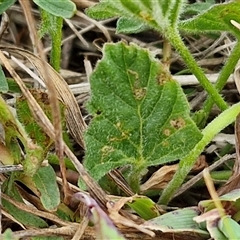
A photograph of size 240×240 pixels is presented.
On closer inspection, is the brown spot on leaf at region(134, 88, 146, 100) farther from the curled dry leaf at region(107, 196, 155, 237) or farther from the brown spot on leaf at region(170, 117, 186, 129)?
the curled dry leaf at region(107, 196, 155, 237)

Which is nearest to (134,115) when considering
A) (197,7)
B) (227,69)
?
(227,69)

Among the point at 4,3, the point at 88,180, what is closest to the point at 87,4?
the point at 4,3

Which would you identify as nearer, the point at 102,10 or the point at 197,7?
the point at 102,10

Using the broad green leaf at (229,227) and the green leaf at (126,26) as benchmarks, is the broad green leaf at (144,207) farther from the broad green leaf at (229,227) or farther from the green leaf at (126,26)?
the green leaf at (126,26)

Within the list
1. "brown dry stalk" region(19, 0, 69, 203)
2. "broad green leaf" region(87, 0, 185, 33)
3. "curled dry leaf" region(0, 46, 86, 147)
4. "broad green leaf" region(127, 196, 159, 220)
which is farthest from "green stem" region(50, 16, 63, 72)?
"broad green leaf" region(127, 196, 159, 220)

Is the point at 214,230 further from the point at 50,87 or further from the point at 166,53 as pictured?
the point at 166,53

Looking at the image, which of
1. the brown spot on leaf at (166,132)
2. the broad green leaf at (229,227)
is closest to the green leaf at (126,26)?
the brown spot on leaf at (166,132)

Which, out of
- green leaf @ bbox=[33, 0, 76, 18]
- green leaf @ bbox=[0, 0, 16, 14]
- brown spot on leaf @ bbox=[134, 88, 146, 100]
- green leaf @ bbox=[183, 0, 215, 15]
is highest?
green leaf @ bbox=[33, 0, 76, 18]
